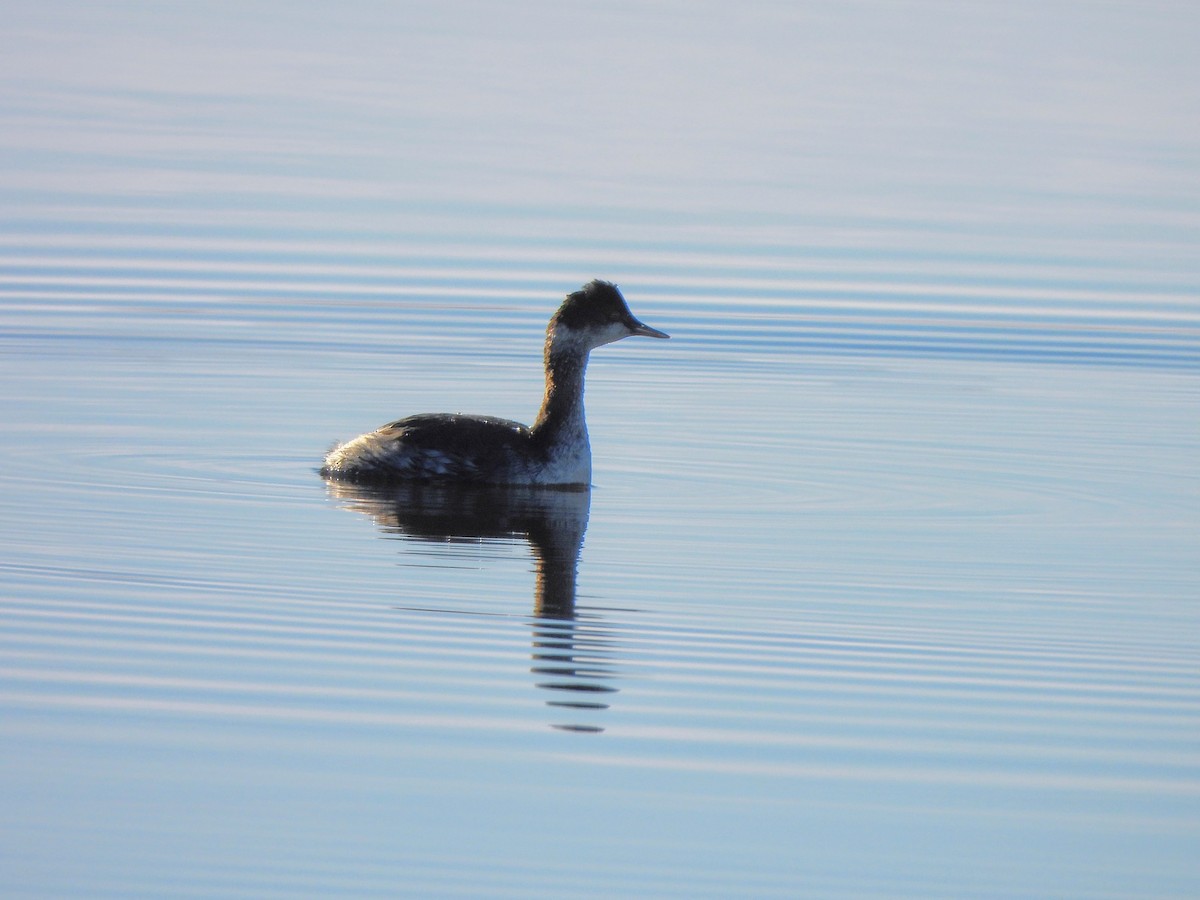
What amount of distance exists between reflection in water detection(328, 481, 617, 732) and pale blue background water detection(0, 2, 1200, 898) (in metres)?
0.05

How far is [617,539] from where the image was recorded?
1089 centimetres

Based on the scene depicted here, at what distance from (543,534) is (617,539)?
402mm

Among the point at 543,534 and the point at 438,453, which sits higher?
the point at 438,453

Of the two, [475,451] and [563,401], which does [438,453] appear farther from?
[563,401]

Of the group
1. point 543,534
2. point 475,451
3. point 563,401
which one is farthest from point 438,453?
point 543,534

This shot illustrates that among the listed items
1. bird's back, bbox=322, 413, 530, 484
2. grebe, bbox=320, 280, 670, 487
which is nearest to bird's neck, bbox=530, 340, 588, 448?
grebe, bbox=320, 280, 670, 487

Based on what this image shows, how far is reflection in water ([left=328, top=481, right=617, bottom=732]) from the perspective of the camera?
8.35 m

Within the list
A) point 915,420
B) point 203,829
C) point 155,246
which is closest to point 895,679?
point 203,829

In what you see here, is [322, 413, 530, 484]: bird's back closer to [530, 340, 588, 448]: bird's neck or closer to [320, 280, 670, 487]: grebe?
[320, 280, 670, 487]: grebe

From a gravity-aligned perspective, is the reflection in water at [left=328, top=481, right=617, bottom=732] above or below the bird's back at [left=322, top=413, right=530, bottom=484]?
below

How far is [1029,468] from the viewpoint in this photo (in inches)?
503

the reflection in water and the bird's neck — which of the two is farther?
the bird's neck

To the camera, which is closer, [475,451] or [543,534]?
[543,534]

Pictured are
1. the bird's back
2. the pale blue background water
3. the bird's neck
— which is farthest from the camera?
the bird's neck
